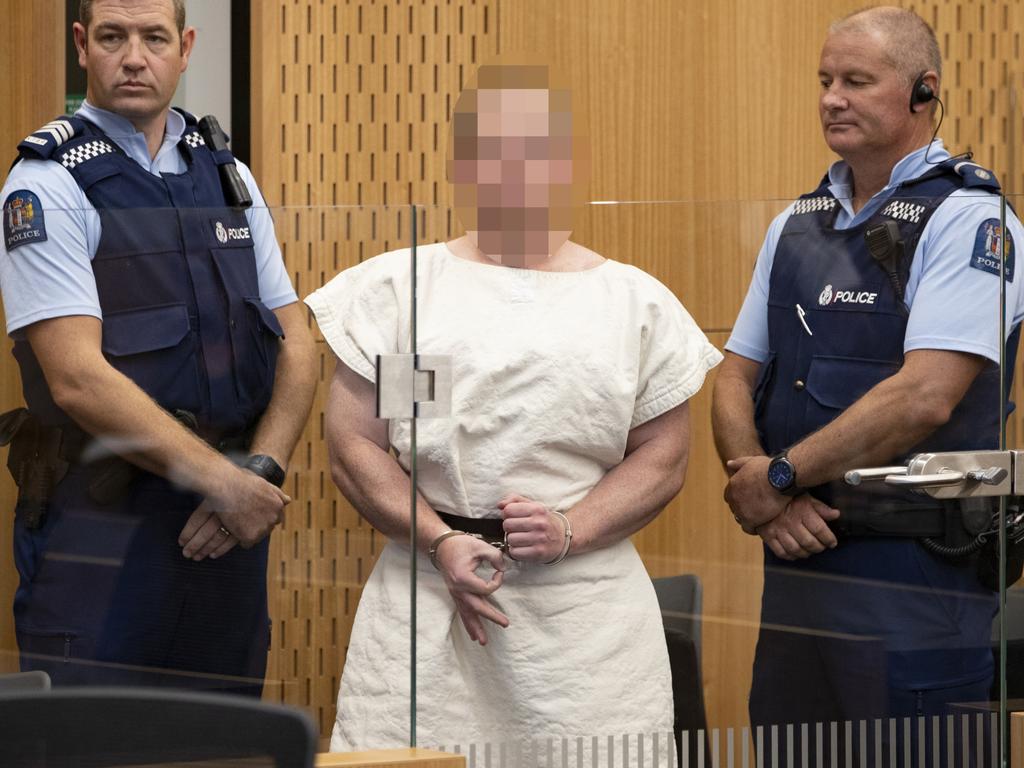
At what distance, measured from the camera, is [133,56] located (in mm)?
2822

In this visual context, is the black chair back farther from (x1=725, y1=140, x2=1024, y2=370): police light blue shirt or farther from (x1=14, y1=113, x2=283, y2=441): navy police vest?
(x1=725, y1=140, x2=1024, y2=370): police light blue shirt

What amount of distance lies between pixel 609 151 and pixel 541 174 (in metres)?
2.13

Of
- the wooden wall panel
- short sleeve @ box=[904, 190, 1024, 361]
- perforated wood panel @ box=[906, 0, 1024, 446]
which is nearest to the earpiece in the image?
short sleeve @ box=[904, 190, 1024, 361]

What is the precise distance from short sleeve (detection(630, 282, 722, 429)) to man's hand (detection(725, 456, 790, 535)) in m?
0.14

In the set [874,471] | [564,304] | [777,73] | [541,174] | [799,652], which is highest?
[777,73]

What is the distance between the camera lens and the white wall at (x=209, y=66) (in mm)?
4488

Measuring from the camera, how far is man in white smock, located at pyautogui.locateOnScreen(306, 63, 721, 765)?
238 centimetres

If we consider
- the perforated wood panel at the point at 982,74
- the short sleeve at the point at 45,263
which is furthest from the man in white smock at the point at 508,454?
the perforated wood panel at the point at 982,74

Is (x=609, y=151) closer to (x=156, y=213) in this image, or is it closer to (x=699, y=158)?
(x=699, y=158)

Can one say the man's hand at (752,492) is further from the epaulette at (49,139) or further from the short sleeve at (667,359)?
the epaulette at (49,139)

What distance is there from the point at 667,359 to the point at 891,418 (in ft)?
1.13

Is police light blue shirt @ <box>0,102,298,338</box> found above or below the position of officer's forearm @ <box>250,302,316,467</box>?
above

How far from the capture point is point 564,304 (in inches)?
94.0

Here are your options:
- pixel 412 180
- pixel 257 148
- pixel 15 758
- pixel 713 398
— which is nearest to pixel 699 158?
pixel 412 180
